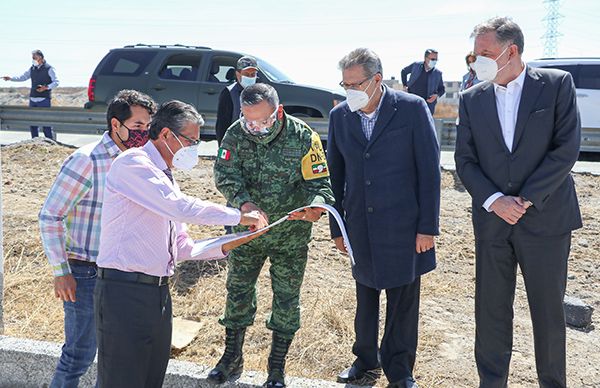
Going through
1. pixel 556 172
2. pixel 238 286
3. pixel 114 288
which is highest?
pixel 556 172

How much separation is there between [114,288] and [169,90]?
9.06 metres

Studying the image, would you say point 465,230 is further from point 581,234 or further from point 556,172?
point 556,172

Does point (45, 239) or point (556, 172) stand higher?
point (556, 172)

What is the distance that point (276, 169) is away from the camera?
3.57 m

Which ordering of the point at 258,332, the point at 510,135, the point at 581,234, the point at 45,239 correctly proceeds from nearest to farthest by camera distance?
the point at 45,239 < the point at 510,135 < the point at 258,332 < the point at 581,234

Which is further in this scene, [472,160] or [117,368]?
[472,160]

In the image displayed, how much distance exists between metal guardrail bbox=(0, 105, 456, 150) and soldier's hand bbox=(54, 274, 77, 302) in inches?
297

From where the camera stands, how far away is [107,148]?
323cm

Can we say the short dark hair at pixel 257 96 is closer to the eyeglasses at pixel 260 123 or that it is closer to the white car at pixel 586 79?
the eyeglasses at pixel 260 123

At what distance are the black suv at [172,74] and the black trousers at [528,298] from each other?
7491mm

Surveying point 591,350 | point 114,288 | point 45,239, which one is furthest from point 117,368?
point 591,350

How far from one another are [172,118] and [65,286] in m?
1.04

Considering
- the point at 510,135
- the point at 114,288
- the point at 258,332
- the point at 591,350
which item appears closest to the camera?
the point at 114,288

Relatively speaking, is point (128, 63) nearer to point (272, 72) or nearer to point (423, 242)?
point (272, 72)
